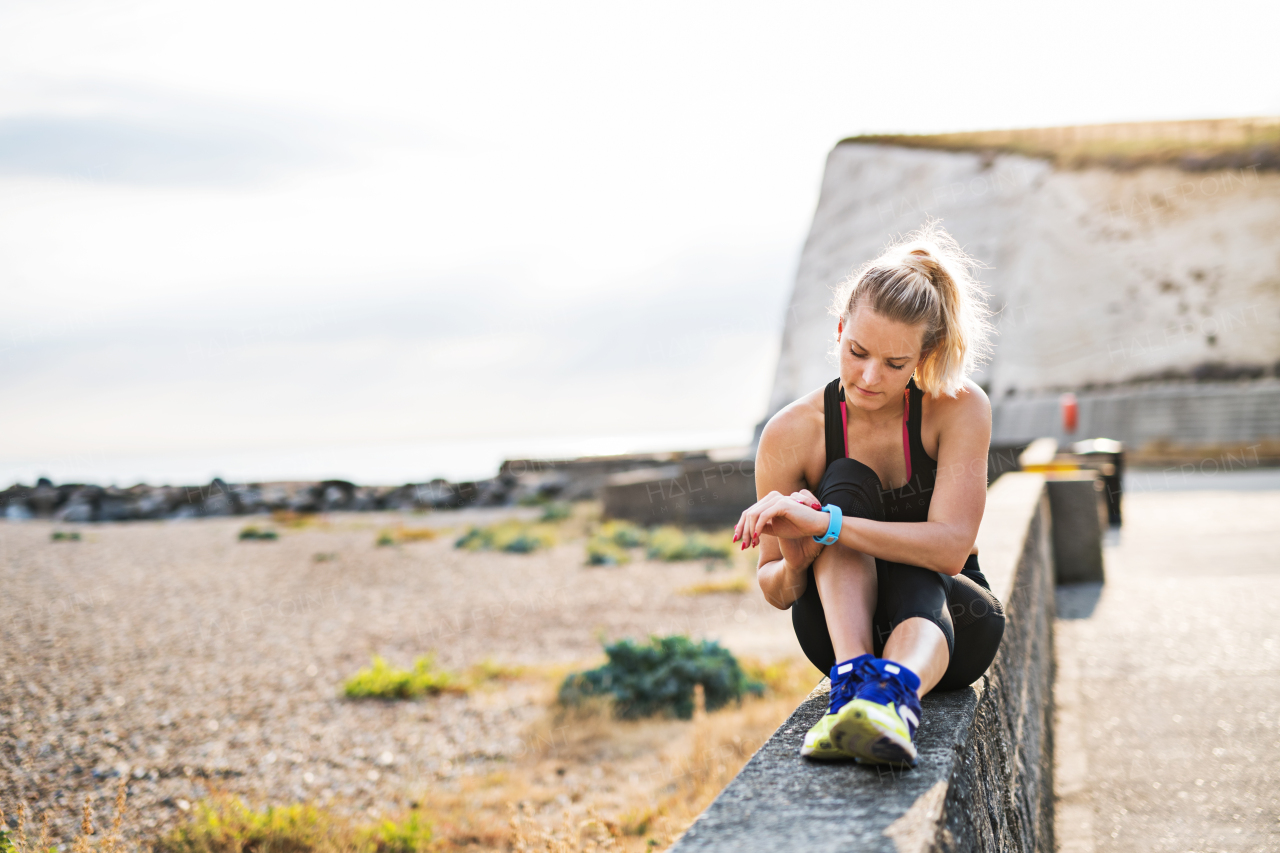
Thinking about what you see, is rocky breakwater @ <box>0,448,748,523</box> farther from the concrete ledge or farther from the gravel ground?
the concrete ledge

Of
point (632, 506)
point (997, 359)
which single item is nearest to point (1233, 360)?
point (997, 359)

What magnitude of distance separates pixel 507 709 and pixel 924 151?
107ft

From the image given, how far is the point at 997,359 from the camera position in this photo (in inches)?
1139

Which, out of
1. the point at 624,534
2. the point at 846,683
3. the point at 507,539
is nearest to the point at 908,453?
the point at 846,683

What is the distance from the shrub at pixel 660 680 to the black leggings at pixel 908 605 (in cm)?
356

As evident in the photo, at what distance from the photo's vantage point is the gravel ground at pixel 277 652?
188 inches

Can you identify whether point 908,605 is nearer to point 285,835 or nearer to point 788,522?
point 788,522

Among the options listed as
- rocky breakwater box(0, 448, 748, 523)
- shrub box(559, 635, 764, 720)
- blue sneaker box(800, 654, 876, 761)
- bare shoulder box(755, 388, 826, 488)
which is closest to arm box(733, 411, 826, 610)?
bare shoulder box(755, 388, 826, 488)

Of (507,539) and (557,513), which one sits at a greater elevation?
(557,513)

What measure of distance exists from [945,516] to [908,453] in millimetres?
224

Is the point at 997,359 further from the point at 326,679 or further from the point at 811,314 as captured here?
the point at 326,679

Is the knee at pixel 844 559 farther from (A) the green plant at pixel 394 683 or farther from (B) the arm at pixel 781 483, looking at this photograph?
(A) the green plant at pixel 394 683

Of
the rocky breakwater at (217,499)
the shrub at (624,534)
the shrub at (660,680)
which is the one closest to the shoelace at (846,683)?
the shrub at (660,680)

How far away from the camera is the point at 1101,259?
93.4 feet
